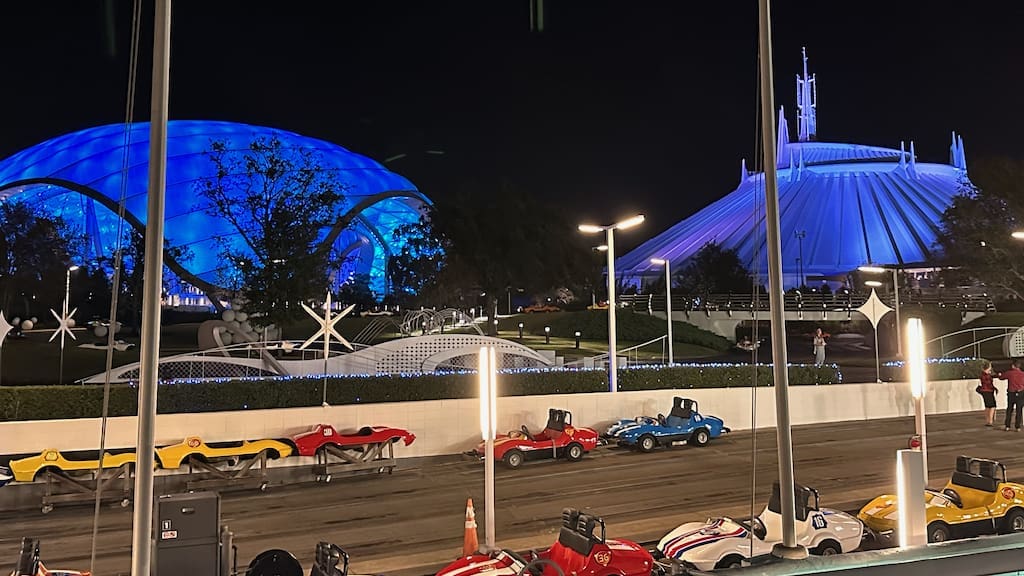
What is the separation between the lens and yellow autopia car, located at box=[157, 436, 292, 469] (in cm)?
1176

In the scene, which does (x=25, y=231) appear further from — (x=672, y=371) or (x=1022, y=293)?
(x=1022, y=293)

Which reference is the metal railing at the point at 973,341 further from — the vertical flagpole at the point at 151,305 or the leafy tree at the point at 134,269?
the leafy tree at the point at 134,269

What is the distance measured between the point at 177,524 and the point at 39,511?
6.56m

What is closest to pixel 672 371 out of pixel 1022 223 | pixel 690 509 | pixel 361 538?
pixel 690 509

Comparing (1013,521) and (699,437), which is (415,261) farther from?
(1013,521)

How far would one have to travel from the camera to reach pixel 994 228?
33656 millimetres

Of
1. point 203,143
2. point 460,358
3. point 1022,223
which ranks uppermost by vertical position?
point 203,143

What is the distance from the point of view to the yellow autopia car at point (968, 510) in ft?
26.6

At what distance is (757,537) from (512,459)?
6.41 metres

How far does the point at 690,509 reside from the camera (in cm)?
990

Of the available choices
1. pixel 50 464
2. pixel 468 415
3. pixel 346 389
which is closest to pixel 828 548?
pixel 468 415

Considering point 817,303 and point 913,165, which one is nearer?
point 817,303

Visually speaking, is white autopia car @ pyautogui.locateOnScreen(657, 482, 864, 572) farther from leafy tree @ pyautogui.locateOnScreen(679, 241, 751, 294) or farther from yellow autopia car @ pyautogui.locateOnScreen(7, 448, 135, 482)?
leafy tree @ pyautogui.locateOnScreen(679, 241, 751, 294)

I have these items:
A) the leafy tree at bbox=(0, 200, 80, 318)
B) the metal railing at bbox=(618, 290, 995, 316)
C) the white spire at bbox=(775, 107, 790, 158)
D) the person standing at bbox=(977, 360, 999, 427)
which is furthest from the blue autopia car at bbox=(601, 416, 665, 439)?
the white spire at bbox=(775, 107, 790, 158)
